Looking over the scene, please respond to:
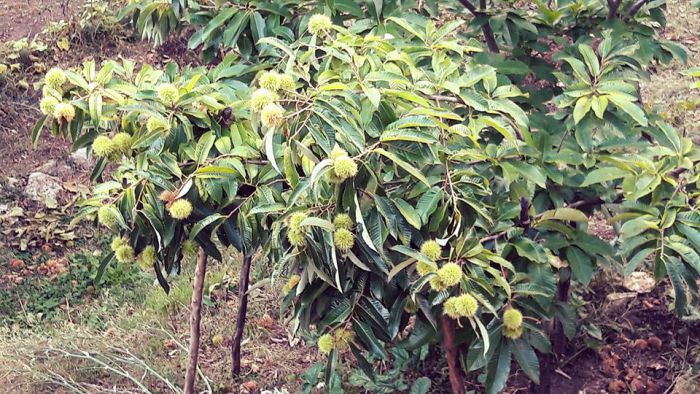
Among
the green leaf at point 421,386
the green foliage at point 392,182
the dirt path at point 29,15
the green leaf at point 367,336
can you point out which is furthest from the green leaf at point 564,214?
the dirt path at point 29,15

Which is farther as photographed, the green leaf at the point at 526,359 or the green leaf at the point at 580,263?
the green leaf at the point at 580,263

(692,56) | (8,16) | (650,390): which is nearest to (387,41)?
(650,390)

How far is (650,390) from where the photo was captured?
3.22 meters

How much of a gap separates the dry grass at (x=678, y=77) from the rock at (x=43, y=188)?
3805 millimetres

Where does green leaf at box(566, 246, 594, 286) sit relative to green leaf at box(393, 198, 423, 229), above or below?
below

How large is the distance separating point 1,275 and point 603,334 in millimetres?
3447

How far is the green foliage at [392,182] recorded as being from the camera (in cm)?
198

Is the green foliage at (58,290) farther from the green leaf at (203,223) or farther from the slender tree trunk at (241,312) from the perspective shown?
the green leaf at (203,223)

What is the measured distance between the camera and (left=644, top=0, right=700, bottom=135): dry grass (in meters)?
4.89

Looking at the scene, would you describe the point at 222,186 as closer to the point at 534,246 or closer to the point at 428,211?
the point at 428,211

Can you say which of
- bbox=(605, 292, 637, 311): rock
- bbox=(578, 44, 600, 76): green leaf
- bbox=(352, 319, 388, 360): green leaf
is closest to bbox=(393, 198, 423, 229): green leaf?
bbox=(352, 319, 388, 360): green leaf

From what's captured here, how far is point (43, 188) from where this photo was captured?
218 inches

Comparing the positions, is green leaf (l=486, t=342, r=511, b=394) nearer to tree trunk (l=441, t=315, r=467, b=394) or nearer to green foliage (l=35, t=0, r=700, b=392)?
green foliage (l=35, t=0, r=700, b=392)

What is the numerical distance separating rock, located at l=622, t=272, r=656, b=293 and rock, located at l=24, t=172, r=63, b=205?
3606 mm
